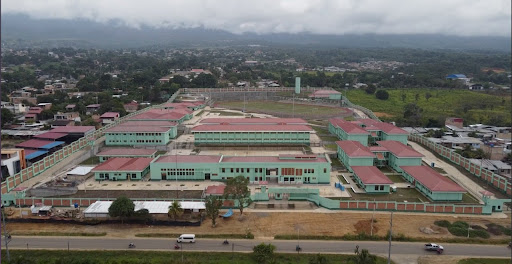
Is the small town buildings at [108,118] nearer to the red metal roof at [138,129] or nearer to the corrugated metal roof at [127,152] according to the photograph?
the red metal roof at [138,129]

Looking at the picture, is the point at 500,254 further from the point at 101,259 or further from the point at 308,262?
the point at 101,259

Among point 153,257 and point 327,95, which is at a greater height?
point 327,95

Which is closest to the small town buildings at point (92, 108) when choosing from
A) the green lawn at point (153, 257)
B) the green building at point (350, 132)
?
the green building at point (350, 132)

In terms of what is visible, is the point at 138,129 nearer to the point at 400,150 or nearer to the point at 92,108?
the point at 92,108

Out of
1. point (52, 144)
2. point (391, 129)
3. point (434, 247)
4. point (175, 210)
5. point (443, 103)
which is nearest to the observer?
point (434, 247)

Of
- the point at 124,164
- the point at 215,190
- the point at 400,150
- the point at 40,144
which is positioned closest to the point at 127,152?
the point at 124,164

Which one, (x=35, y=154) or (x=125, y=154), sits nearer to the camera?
(x=125, y=154)

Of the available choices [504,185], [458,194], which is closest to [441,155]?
[504,185]

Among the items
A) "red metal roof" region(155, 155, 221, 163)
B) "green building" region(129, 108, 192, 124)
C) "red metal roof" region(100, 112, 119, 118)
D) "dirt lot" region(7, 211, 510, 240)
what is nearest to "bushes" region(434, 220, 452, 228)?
"dirt lot" region(7, 211, 510, 240)
